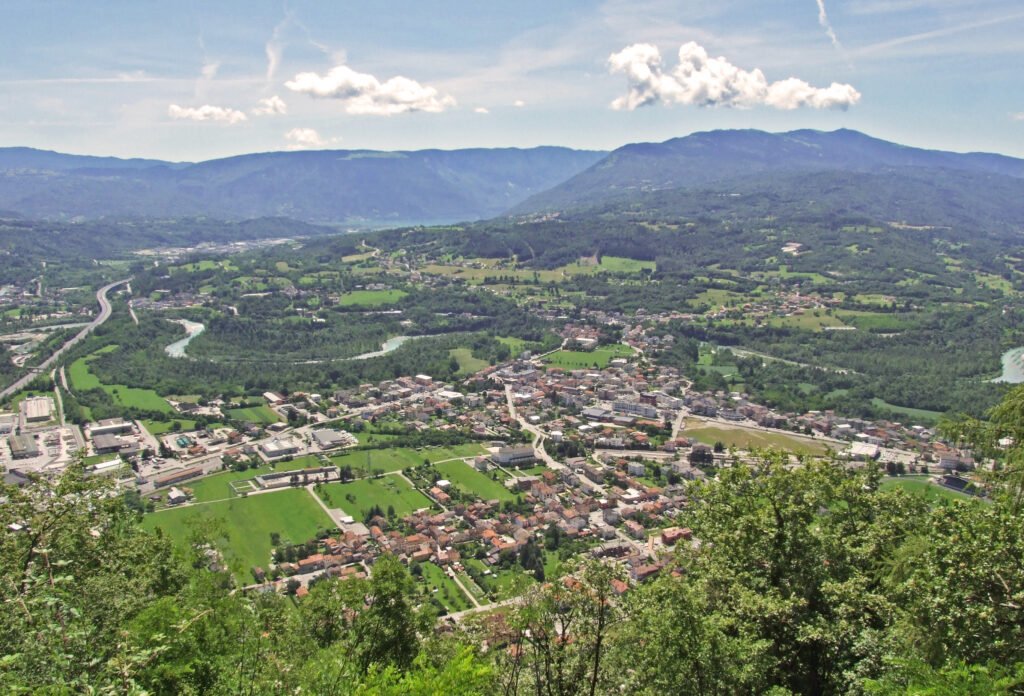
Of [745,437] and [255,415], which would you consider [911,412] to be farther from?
[255,415]

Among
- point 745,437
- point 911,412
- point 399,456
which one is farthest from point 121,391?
point 911,412

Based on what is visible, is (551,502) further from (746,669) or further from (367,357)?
(367,357)

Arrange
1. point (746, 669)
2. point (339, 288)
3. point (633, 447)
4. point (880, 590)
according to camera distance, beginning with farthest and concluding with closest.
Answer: point (339, 288)
point (633, 447)
point (880, 590)
point (746, 669)

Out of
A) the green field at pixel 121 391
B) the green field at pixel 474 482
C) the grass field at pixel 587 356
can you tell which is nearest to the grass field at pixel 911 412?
the grass field at pixel 587 356

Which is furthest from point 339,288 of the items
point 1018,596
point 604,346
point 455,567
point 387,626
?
point 1018,596

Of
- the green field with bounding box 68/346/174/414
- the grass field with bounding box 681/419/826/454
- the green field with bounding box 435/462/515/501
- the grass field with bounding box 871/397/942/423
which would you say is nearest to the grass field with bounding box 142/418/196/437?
the green field with bounding box 68/346/174/414

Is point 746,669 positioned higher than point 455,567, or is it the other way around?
point 746,669

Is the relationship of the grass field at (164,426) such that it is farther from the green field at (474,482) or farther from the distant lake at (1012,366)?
the distant lake at (1012,366)
